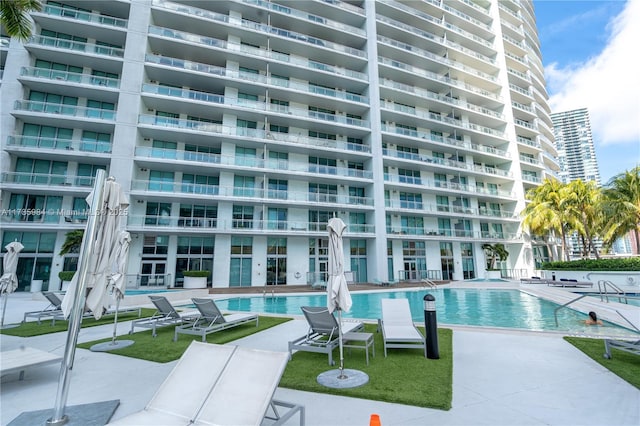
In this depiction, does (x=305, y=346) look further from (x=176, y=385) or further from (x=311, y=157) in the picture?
(x=311, y=157)

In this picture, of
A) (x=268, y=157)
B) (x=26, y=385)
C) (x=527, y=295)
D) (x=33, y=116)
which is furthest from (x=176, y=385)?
(x=33, y=116)

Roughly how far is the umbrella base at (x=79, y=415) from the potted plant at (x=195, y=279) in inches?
666

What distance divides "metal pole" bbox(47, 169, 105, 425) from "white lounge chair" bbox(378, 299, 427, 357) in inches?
185

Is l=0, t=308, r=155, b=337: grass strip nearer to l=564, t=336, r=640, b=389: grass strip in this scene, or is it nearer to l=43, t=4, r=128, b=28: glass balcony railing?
l=564, t=336, r=640, b=389: grass strip

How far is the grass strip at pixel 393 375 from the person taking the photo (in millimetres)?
3664

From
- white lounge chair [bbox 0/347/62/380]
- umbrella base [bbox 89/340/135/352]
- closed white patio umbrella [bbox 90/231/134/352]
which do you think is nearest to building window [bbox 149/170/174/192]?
closed white patio umbrella [bbox 90/231/134/352]

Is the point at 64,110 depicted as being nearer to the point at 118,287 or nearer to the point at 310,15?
the point at 118,287

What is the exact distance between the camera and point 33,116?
60.4 feet

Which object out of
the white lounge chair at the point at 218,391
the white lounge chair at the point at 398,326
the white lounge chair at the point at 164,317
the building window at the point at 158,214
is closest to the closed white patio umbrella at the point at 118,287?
the white lounge chair at the point at 164,317

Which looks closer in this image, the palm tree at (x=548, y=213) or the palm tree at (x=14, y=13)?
the palm tree at (x=14, y=13)

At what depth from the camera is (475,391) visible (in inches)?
151

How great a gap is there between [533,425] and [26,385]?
6760mm

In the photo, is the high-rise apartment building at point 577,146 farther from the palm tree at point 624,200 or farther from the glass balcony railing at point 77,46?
the glass balcony railing at point 77,46

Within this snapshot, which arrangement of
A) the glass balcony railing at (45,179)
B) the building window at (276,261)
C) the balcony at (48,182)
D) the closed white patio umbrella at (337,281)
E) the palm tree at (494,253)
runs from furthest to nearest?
the palm tree at (494,253)
the building window at (276,261)
the glass balcony railing at (45,179)
the balcony at (48,182)
the closed white patio umbrella at (337,281)
